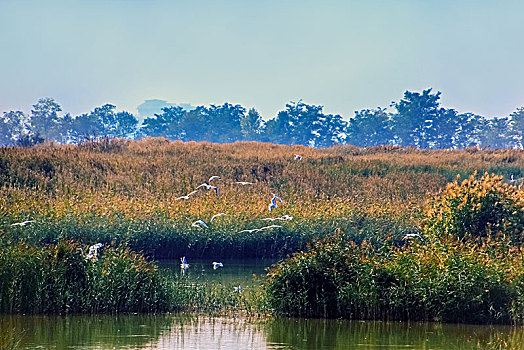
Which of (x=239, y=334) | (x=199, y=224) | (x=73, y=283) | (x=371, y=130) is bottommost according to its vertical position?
(x=239, y=334)

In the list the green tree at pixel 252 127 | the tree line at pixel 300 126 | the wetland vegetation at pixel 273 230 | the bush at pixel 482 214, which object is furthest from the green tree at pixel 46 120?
the bush at pixel 482 214

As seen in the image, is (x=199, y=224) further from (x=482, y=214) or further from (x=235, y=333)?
(x=235, y=333)

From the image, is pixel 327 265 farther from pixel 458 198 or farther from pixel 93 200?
pixel 93 200

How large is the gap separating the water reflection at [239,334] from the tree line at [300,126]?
7968 centimetres

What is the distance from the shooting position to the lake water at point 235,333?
13.3 metres

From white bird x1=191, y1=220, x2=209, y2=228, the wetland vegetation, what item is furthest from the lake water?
white bird x1=191, y1=220, x2=209, y2=228

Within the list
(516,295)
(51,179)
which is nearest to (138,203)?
(51,179)

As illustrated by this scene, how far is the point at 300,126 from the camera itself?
96.8 metres

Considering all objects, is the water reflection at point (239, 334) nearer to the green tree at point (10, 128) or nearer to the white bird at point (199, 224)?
the white bird at point (199, 224)

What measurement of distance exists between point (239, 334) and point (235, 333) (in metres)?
0.09

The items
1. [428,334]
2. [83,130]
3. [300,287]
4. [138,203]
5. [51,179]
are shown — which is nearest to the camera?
[428,334]

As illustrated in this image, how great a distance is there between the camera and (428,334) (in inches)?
554

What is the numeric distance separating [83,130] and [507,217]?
3568 inches

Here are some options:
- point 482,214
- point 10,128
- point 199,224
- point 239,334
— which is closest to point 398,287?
point 239,334
